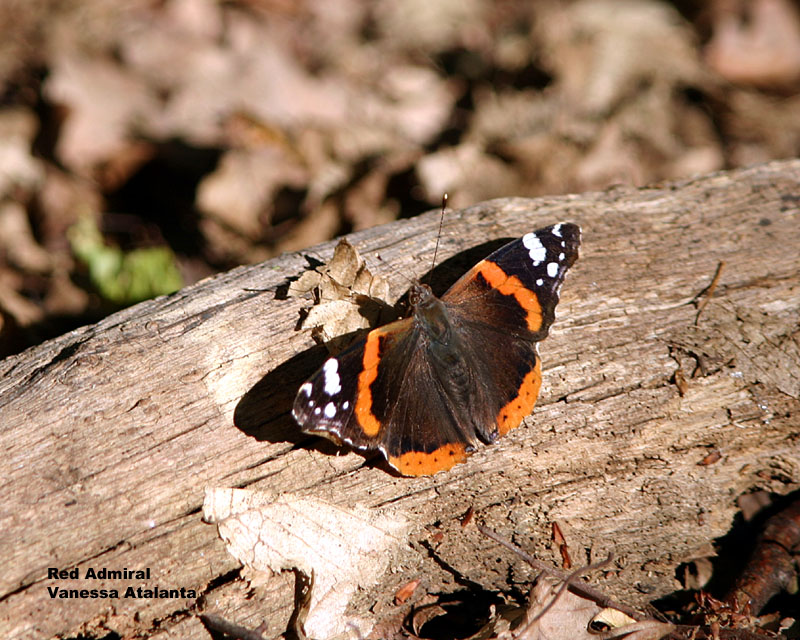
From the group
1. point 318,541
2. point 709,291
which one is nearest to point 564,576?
point 318,541

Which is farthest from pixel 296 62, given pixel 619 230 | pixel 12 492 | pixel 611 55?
pixel 12 492

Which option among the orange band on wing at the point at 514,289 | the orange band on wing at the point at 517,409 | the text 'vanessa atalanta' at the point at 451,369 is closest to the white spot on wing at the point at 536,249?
the text 'vanessa atalanta' at the point at 451,369

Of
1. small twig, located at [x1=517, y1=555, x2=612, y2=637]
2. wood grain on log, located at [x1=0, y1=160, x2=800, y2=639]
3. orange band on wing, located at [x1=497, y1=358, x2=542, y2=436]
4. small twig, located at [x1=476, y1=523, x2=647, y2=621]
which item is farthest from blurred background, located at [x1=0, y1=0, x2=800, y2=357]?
small twig, located at [x1=517, y1=555, x2=612, y2=637]

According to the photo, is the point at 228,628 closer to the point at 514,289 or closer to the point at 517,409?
the point at 517,409

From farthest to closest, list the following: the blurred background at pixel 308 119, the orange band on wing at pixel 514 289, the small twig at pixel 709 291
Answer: the blurred background at pixel 308 119
the small twig at pixel 709 291
the orange band on wing at pixel 514 289

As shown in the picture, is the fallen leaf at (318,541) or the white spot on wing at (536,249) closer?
the fallen leaf at (318,541)

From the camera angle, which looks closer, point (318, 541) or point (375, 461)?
point (318, 541)

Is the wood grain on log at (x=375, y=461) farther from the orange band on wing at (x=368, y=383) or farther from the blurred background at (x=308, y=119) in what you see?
the blurred background at (x=308, y=119)
